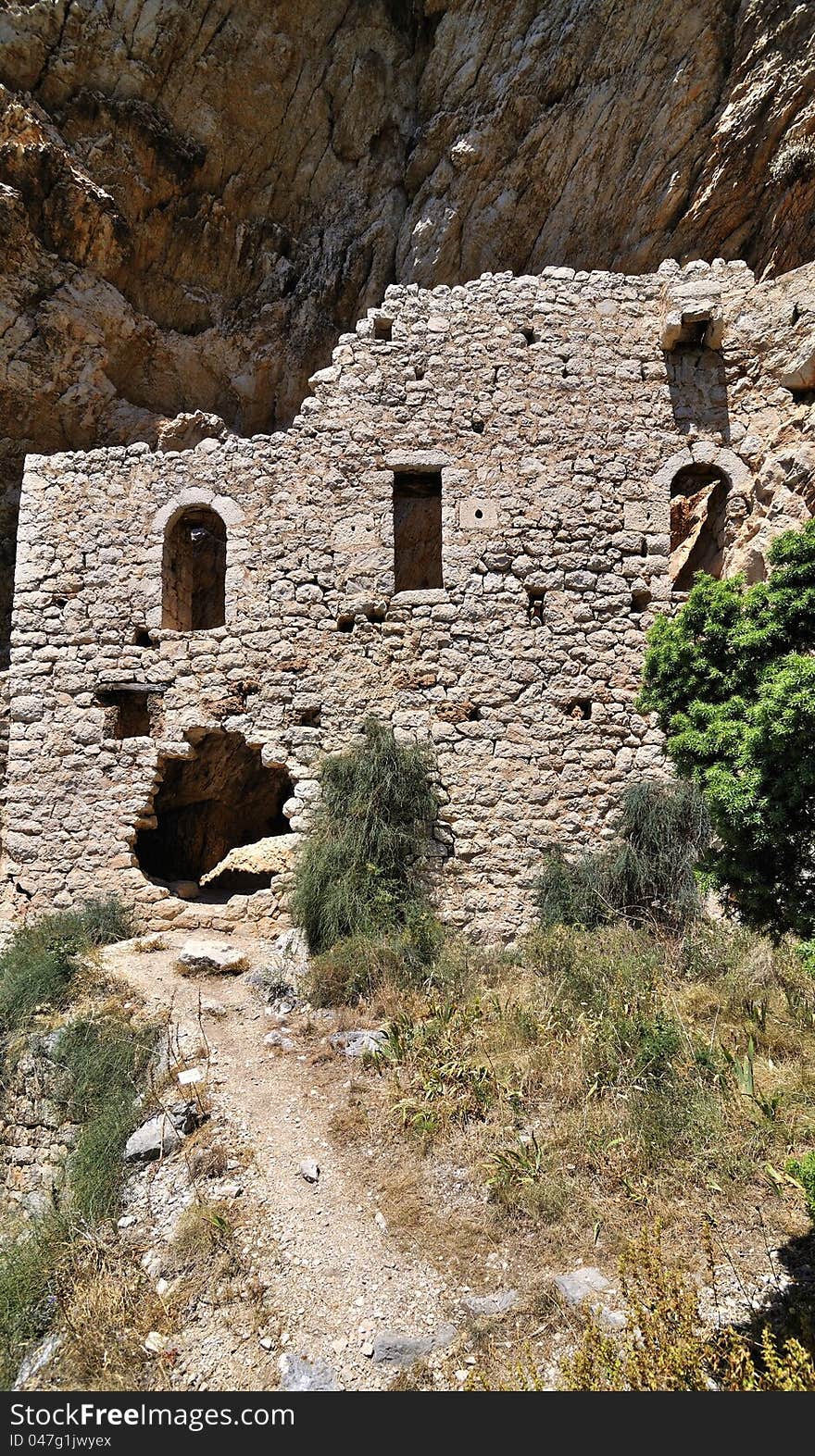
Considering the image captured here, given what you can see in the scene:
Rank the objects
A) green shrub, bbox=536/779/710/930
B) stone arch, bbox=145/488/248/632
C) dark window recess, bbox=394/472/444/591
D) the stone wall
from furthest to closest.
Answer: dark window recess, bbox=394/472/444/591 < stone arch, bbox=145/488/248/632 < green shrub, bbox=536/779/710/930 < the stone wall

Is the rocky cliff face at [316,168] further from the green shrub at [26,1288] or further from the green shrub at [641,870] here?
the green shrub at [26,1288]

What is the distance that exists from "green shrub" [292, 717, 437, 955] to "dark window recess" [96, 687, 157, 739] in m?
2.12

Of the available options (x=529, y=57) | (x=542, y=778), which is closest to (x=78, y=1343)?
(x=542, y=778)

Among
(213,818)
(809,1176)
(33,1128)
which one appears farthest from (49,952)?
(809,1176)

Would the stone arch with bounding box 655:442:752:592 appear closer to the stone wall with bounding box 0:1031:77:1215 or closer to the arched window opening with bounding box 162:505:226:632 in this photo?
the arched window opening with bounding box 162:505:226:632

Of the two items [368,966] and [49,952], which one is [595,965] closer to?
[368,966]

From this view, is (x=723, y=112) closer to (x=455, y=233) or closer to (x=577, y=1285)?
(x=455, y=233)

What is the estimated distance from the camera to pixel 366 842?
24.4 feet

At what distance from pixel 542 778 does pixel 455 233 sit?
8417mm

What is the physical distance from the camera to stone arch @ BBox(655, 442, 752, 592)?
837cm

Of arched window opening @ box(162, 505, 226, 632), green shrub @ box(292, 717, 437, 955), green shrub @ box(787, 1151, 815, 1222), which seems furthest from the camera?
arched window opening @ box(162, 505, 226, 632)

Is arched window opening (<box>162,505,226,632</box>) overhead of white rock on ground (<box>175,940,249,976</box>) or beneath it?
overhead

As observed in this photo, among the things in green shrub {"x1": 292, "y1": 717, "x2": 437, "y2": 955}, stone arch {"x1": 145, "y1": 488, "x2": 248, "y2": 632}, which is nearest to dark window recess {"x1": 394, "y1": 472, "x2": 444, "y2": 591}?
stone arch {"x1": 145, "y1": 488, "x2": 248, "y2": 632}

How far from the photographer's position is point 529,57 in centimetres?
1086
